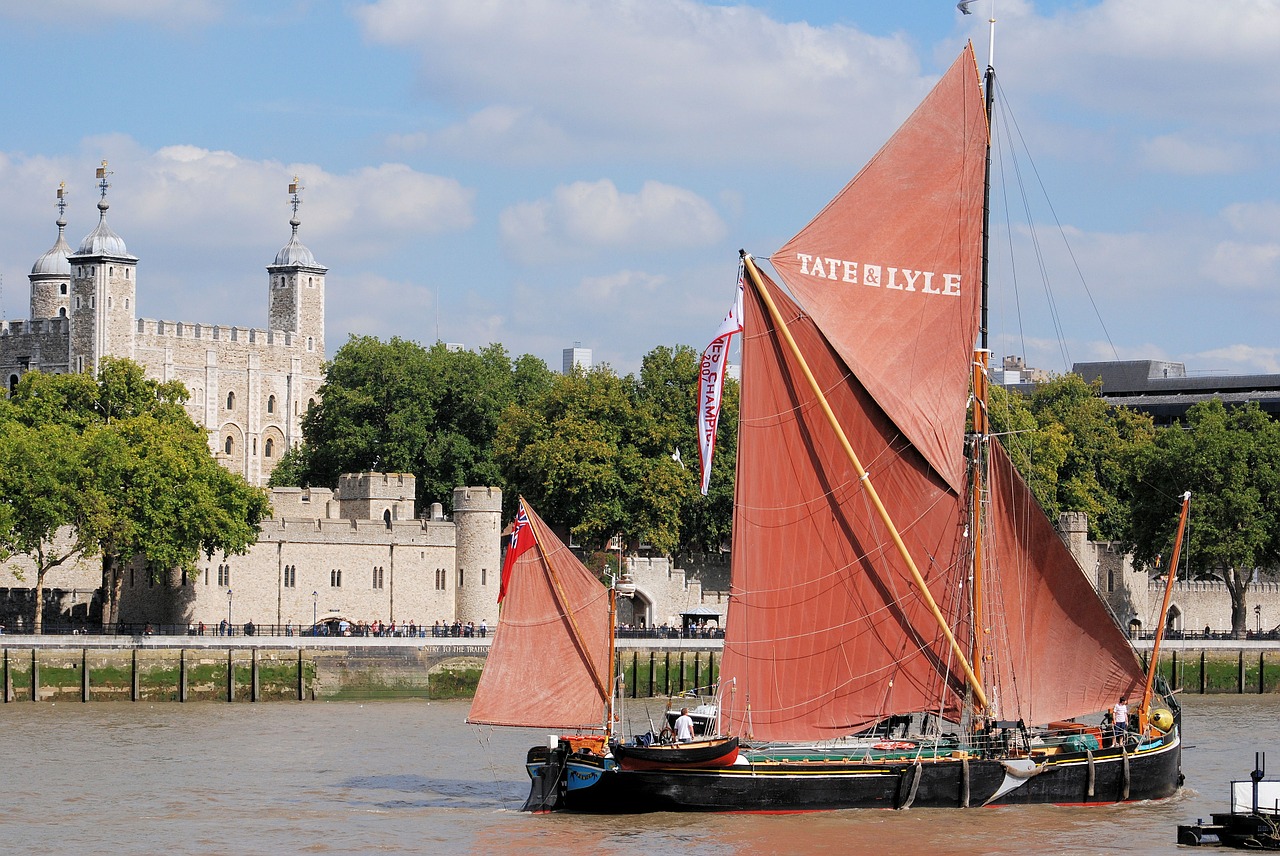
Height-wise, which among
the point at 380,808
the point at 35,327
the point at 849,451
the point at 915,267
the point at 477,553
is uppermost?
the point at 35,327

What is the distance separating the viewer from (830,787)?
3781cm

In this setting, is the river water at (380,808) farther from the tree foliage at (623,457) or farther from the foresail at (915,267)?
the tree foliage at (623,457)

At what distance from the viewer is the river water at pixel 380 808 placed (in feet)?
117

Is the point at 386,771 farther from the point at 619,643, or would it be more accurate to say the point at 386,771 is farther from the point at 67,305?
the point at 67,305

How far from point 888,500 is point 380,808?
1012 centimetres

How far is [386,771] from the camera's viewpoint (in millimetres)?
44750

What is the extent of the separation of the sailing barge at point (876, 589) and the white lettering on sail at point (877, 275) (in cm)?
4

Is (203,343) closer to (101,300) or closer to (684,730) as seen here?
(101,300)

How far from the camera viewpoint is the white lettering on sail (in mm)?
38344

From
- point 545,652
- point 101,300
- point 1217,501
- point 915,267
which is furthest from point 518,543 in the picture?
point 101,300

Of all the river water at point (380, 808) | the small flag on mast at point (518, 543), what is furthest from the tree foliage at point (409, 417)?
the small flag on mast at point (518, 543)

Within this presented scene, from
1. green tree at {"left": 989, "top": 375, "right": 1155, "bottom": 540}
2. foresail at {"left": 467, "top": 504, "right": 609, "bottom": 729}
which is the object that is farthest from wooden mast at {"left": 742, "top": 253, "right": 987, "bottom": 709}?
green tree at {"left": 989, "top": 375, "right": 1155, "bottom": 540}

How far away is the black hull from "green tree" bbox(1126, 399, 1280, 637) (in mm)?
38954

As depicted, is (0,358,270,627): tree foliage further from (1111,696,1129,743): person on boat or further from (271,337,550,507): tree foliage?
(1111,696,1129,743): person on boat
